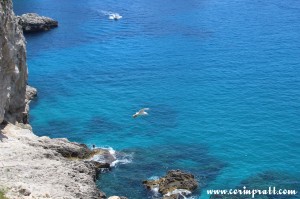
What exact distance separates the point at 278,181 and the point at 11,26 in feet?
138

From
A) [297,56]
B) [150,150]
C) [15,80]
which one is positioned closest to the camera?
[15,80]

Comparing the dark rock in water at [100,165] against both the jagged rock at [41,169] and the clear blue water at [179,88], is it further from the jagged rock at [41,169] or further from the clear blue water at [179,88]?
the jagged rock at [41,169]

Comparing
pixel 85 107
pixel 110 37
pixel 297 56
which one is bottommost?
pixel 85 107

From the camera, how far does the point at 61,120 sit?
90750 millimetres

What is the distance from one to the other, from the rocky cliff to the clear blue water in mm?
10231

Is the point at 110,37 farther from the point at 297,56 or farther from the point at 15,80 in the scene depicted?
the point at 15,80

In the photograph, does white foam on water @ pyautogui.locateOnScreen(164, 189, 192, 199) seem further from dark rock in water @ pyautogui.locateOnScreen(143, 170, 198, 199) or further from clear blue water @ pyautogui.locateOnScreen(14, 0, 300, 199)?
clear blue water @ pyautogui.locateOnScreen(14, 0, 300, 199)

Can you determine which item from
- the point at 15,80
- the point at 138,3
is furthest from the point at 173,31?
the point at 15,80

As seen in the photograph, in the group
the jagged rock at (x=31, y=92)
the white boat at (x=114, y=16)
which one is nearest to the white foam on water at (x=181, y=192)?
the jagged rock at (x=31, y=92)

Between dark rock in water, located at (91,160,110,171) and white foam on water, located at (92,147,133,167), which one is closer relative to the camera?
dark rock in water, located at (91,160,110,171)

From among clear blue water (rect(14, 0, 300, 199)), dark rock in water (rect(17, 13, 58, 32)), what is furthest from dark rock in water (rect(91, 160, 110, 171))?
dark rock in water (rect(17, 13, 58, 32))

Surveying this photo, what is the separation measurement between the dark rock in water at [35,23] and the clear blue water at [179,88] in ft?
7.93

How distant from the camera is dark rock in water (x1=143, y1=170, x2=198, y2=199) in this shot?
218ft

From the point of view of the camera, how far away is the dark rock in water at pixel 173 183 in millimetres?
66375
